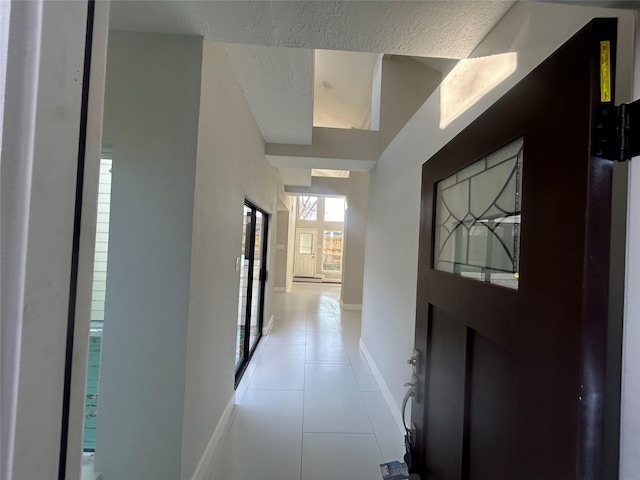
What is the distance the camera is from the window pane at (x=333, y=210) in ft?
36.4

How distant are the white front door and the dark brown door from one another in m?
10.2

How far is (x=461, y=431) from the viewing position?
943 mm

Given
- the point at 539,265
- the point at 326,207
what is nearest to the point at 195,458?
the point at 539,265

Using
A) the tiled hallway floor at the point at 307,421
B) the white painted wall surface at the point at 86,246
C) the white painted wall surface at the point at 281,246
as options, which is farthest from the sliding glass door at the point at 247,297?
the white painted wall surface at the point at 281,246

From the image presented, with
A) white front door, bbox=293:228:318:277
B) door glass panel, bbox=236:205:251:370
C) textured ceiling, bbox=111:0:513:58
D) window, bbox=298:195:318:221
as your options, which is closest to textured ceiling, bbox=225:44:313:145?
textured ceiling, bbox=111:0:513:58

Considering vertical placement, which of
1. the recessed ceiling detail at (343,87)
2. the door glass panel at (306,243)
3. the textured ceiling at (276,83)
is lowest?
the door glass panel at (306,243)

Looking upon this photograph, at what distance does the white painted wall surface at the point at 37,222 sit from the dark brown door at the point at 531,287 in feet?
3.03

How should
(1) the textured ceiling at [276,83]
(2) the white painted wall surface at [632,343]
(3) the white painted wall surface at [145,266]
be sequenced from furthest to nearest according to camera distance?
(1) the textured ceiling at [276,83], (3) the white painted wall surface at [145,266], (2) the white painted wall surface at [632,343]

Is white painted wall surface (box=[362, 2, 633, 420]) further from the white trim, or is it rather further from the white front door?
the white front door

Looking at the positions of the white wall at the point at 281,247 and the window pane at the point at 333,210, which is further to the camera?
the window pane at the point at 333,210

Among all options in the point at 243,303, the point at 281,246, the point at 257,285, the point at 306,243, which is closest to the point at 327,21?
the point at 243,303

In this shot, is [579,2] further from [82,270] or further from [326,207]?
[326,207]

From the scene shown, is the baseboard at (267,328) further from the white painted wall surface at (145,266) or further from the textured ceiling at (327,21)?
the textured ceiling at (327,21)

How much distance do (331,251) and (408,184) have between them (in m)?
9.24
